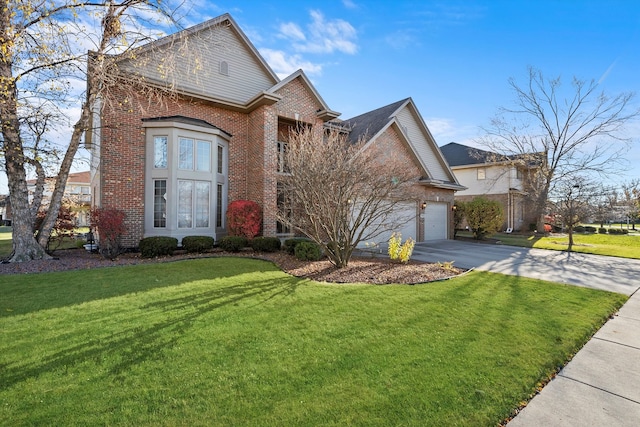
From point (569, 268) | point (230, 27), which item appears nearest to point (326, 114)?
point (230, 27)

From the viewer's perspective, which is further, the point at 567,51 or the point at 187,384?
the point at 567,51

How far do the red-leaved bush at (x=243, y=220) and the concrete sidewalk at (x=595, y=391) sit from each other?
9.92 meters

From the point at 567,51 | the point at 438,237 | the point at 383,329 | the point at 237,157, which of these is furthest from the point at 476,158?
the point at 383,329

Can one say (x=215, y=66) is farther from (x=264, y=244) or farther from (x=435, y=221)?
(x=435, y=221)

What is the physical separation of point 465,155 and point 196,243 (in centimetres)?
2672

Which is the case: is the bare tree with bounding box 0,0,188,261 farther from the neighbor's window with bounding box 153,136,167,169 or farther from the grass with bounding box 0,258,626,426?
the grass with bounding box 0,258,626,426

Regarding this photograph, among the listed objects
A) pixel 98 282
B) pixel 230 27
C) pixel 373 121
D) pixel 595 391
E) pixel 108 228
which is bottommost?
pixel 595 391

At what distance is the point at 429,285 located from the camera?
679 cm

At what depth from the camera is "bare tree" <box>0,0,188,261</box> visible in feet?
25.9

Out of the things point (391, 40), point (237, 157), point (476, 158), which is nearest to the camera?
point (391, 40)

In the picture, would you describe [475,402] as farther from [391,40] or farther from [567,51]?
[567,51]

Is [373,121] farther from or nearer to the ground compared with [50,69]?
farther from the ground

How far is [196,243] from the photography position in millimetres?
10625

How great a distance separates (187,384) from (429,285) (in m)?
5.40
